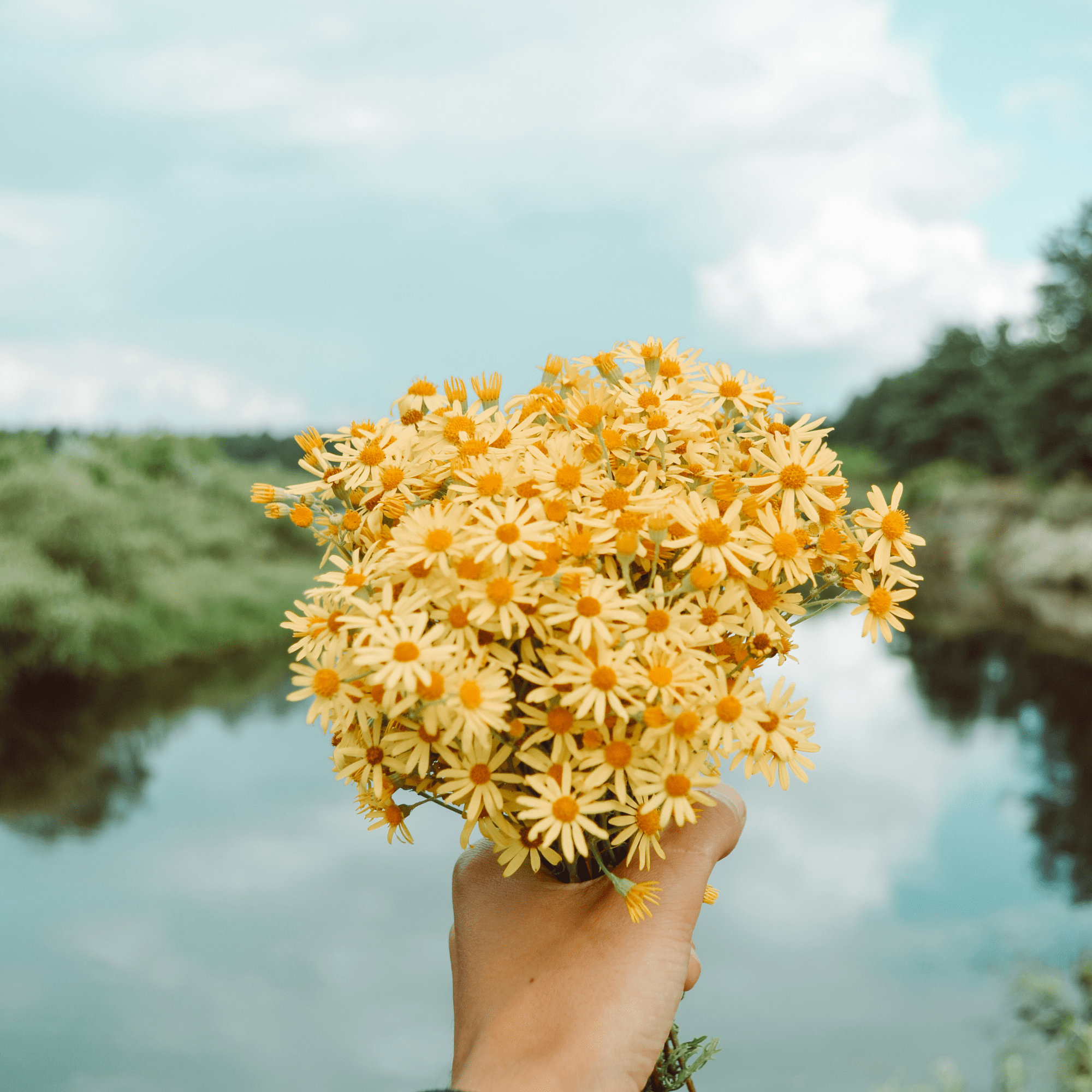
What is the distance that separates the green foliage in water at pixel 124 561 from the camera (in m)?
12.8

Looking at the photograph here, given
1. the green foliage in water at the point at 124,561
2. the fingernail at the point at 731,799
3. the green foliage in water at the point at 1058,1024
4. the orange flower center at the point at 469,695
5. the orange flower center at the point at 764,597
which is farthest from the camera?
the green foliage in water at the point at 124,561

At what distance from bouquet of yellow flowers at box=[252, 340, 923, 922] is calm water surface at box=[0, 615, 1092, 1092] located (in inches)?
222

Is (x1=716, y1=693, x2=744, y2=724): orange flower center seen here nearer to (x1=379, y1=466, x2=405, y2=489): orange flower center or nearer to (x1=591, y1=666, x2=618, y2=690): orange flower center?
(x1=591, y1=666, x2=618, y2=690): orange flower center

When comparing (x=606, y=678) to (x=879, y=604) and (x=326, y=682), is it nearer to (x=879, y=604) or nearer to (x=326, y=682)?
(x=326, y=682)

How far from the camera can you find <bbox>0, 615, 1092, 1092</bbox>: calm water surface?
741 centimetres

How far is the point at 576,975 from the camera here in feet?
4.66

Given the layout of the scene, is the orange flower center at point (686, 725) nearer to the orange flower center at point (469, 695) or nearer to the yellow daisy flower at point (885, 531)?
the orange flower center at point (469, 695)

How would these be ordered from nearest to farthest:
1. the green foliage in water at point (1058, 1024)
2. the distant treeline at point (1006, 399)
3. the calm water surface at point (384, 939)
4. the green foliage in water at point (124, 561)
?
the green foliage in water at point (1058, 1024) < the calm water surface at point (384, 939) < the green foliage in water at point (124, 561) < the distant treeline at point (1006, 399)

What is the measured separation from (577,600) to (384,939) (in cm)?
914

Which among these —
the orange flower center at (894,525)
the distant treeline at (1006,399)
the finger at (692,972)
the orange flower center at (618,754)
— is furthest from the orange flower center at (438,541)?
the distant treeline at (1006,399)

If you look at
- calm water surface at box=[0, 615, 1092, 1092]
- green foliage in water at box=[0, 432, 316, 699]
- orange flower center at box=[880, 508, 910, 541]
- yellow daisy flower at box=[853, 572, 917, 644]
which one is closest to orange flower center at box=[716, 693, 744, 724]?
yellow daisy flower at box=[853, 572, 917, 644]

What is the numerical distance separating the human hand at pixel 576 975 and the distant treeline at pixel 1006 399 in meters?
29.0

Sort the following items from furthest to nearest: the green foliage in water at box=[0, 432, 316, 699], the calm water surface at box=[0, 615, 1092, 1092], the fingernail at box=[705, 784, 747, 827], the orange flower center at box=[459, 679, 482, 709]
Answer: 1. the green foliage in water at box=[0, 432, 316, 699]
2. the calm water surface at box=[0, 615, 1092, 1092]
3. the fingernail at box=[705, 784, 747, 827]
4. the orange flower center at box=[459, 679, 482, 709]

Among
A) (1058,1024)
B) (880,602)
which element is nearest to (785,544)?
(880,602)
